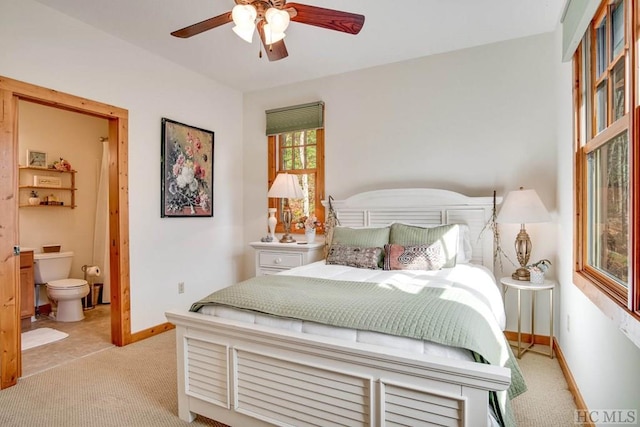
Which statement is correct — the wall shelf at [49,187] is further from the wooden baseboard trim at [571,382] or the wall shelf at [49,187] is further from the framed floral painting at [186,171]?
the wooden baseboard trim at [571,382]

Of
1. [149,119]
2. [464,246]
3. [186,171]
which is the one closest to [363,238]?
[464,246]

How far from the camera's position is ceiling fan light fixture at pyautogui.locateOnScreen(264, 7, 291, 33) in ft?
6.03

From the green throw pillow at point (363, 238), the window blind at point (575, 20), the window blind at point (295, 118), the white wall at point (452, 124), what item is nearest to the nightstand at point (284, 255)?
the green throw pillow at point (363, 238)

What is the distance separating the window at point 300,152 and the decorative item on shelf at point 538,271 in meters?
2.10

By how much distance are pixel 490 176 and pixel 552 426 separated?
6.61 feet

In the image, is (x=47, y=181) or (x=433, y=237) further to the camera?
(x=47, y=181)

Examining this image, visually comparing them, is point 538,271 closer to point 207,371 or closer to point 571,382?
point 571,382

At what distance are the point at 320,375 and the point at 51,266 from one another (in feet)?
12.9

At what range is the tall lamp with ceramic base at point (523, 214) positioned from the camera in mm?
2686

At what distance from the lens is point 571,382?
7.47ft

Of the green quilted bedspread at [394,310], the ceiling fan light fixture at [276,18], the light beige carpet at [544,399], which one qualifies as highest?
the ceiling fan light fixture at [276,18]

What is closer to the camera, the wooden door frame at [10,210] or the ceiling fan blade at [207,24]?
the ceiling fan blade at [207,24]

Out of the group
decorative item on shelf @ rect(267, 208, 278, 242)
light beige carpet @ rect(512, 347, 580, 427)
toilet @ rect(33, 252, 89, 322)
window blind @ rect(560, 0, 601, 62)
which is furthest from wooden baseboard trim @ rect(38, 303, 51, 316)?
window blind @ rect(560, 0, 601, 62)

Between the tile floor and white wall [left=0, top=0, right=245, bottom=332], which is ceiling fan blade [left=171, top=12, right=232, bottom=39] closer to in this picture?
white wall [left=0, top=0, right=245, bottom=332]
